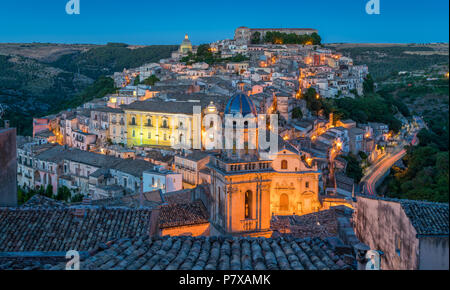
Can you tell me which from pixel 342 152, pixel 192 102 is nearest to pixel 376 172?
pixel 342 152

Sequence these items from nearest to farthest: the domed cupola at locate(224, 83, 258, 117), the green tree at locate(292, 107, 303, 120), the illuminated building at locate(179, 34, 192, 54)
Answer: the domed cupola at locate(224, 83, 258, 117) → the green tree at locate(292, 107, 303, 120) → the illuminated building at locate(179, 34, 192, 54)

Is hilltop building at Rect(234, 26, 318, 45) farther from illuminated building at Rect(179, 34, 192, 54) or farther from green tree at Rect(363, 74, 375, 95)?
green tree at Rect(363, 74, 375, 95)

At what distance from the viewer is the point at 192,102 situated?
33.7 metres

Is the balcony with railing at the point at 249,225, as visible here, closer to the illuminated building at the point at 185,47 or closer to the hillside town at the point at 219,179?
the hillside town at the point at 219,179

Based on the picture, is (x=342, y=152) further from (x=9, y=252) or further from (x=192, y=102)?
(x=9, y=252)

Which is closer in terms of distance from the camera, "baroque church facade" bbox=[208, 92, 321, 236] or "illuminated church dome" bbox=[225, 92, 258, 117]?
"baroque church facade" bbox=[208, 92, 321, 236]

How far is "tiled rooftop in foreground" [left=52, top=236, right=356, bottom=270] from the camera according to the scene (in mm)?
5469

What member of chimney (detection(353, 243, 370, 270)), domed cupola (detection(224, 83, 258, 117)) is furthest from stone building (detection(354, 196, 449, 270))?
domed cupola (detection(224, 83, 258, 117))

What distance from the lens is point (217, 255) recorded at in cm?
594

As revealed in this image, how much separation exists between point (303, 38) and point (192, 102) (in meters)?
36.8

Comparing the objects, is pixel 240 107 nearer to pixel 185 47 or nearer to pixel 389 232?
pixel 389 232

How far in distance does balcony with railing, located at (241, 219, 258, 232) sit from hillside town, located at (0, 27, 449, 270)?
3 cm

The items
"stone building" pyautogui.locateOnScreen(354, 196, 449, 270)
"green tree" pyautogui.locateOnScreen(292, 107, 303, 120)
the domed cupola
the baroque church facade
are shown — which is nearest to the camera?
"stone building" pyautogui.locateOnScreen(354, 196, 449, 270)

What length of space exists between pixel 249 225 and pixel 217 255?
30.8 feet
